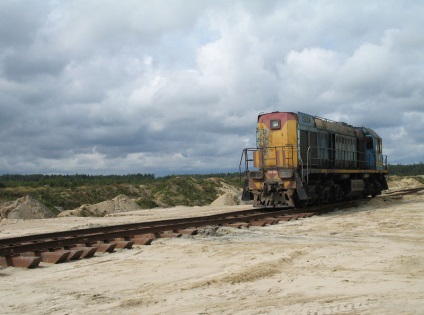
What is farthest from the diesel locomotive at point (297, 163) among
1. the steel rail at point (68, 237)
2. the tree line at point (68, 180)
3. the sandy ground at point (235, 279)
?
the tree line at point (68, 180)

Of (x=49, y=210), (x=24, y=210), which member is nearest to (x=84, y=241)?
(x=24, y=210)

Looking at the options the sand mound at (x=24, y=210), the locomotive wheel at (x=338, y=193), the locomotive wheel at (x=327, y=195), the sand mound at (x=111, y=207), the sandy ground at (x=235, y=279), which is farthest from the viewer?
the sand mound at (x=111, y=207)

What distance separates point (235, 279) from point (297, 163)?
37.9ft

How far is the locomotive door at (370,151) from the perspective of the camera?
2420 cm

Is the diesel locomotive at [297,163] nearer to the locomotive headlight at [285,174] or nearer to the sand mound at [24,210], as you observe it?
the locomotive headlight at [285,174]

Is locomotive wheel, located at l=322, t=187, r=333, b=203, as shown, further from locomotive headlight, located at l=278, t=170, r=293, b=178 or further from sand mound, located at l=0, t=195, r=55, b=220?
sand mound, located at l=0, t=195, r=55, b=220

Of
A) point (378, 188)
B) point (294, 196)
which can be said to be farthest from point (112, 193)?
point (294, 196)

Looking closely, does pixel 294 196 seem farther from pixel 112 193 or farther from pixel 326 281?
pixel 112 193

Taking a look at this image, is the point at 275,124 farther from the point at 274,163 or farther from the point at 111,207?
the point at 111,207

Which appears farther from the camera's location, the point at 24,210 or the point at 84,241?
the point at 24,210

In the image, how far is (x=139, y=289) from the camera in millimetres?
6141

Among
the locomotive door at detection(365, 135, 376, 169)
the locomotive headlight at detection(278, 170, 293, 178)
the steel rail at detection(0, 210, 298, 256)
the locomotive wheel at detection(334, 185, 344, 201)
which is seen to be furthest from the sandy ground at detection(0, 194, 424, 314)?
the locomotive door at detection(365, 135, 376, 169)

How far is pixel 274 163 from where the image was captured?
717 inches

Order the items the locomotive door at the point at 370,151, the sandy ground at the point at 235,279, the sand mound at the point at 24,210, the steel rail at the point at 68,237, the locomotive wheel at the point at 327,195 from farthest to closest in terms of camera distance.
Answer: the locomotive door at the point at 370,151 → the sand mound at the point at 24,210 → the locomotive wheel at the point at 327,195 → the steel rail at the point at 68,237 → the sandy ground at the point at 235,279
